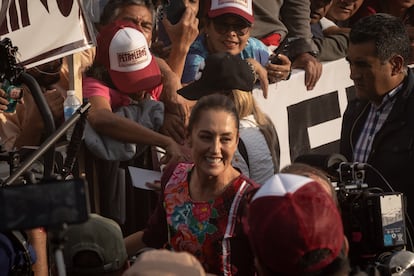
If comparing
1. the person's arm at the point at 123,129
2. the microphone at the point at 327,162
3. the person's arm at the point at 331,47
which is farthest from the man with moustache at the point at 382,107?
the person's arm at the point at 331,47

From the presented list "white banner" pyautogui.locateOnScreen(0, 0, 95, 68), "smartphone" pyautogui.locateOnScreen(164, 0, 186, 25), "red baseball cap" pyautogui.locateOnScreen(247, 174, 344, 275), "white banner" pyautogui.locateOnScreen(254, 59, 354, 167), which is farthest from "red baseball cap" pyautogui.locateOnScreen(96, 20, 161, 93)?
"red baseball cap" pyautogui.locateOnScreen(247, 174, 344, 275)

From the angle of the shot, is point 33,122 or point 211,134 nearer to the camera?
point 211,134

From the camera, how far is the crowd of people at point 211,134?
144 inches

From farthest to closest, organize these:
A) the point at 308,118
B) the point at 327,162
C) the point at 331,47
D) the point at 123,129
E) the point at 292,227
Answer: the point at 331,47 → the point at 308,118 → the point at 123,129 → the point at 327,162 → the point at 292,227

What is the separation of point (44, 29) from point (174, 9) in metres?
1.20

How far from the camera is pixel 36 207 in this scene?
10.4 ft

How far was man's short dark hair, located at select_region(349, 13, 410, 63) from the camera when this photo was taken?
6.74 metres

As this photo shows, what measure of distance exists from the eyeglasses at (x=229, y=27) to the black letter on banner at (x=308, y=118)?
765 mm

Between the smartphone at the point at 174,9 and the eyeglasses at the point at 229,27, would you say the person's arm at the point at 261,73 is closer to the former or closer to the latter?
the eyeglasses at the point at 229,27

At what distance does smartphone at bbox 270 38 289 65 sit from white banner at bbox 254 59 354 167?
0.15 meters

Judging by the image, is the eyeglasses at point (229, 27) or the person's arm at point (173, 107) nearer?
the person's arm at point (173, 107)

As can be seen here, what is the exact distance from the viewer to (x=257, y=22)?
874cm

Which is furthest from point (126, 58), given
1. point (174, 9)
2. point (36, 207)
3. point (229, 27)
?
point (36, 207)

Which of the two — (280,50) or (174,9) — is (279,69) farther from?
(174,9)
